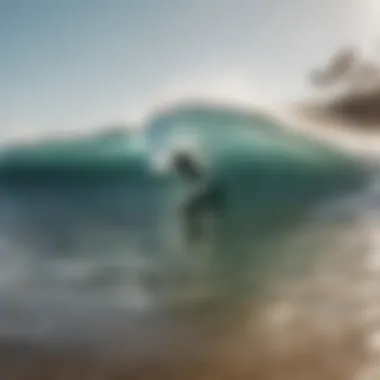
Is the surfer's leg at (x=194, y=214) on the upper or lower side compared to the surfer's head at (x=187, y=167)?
lower

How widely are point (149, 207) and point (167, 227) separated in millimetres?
51

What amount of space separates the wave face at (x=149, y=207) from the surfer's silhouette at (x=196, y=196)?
0.02 m

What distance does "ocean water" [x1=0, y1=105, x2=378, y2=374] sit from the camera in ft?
3.33

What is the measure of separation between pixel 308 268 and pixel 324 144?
23 centimetres

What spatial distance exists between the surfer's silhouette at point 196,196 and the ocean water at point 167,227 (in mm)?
13

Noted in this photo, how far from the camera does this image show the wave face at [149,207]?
1.03 m

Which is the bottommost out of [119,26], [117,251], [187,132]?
[117,251]

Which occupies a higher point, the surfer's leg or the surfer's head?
the surfer's head

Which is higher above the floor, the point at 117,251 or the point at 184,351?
the point at 117,251

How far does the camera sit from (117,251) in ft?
3.40

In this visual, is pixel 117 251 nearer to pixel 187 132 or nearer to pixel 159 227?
pixel 159 227

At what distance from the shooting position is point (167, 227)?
3.43 ft

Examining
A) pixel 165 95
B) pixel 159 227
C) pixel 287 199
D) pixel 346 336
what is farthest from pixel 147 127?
pixel 346 336

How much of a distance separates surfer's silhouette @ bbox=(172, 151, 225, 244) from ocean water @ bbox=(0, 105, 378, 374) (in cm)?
1
